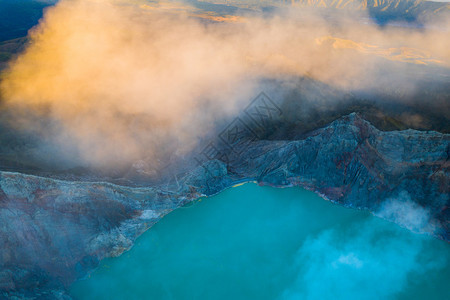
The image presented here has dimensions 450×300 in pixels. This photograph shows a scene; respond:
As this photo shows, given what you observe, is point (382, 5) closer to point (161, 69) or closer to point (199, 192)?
point (161, 69)

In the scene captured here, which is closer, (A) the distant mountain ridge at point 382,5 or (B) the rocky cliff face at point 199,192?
(B) the rocky cliff face at point 199,192

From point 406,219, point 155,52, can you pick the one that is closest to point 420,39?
point 406,219

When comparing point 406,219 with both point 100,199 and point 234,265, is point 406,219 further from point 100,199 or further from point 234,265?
point 100,199

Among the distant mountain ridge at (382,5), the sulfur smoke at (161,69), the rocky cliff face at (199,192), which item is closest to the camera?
the rocky cliff face at (199,192)

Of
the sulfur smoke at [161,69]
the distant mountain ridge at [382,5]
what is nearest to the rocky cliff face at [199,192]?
the sulfur smoke at [161,69]

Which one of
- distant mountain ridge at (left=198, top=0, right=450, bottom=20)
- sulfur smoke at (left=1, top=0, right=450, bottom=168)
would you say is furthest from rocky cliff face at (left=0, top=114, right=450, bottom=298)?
distant mountain ridge at (left=198, top=0, right=450, bottom=20)

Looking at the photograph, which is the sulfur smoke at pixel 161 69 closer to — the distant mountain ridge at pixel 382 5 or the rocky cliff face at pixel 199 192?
the rocky cliff face at pixel 199 192
